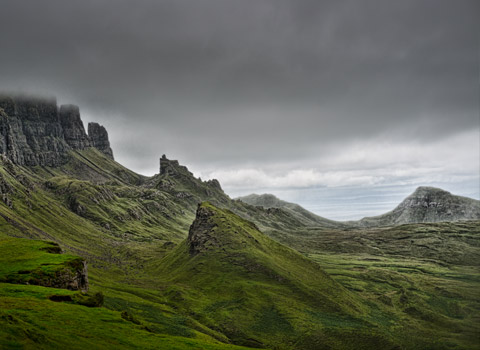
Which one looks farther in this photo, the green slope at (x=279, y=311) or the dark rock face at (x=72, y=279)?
the green slope at (x=279, y=311)

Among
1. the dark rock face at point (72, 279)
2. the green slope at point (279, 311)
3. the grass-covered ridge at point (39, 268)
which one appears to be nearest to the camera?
the grass-covered ridge at point (39, 268)

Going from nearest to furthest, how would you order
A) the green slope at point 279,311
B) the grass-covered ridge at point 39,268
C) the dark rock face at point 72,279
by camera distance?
the grass-covered ridge at point 39,268 < the dark rock face at point 72,279 < the green slope at point 279,311

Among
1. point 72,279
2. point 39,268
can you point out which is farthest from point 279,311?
point 39,268

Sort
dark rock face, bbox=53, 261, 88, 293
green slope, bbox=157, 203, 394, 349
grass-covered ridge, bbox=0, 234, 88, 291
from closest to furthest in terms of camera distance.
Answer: grass-covered ridge, bbox=0, 234, 88, 291 → dark rock face, bbox=53, 261, 88, 293 → green slope, bbox=157, 203, 394, 349

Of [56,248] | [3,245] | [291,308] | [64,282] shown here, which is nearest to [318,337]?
[291,308]

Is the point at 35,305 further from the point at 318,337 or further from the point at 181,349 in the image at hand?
the point at 318,337

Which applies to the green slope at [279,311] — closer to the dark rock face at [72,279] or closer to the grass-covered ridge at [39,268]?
the dark rock face at [72,279]

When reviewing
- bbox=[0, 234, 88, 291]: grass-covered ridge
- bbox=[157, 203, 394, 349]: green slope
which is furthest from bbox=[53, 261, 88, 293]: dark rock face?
bbox=[157, 203, 394, 349]: green slope

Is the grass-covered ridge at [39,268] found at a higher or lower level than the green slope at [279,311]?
higher

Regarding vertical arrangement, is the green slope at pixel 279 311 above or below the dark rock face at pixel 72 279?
below

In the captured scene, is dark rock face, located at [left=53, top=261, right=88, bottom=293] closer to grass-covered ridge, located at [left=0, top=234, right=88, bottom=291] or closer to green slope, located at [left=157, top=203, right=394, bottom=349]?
grass-covered ridge, located at [left=0, top=234, right=88, bottom=291]

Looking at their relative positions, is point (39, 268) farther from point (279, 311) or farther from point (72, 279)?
point (279, 311)

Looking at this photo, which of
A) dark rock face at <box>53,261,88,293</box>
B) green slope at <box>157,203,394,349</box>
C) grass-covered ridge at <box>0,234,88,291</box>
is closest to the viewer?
grass-covered ridge at <box>0,234,88,291</box>

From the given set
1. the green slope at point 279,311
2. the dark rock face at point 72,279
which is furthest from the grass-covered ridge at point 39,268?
the green slope at point 279,311
